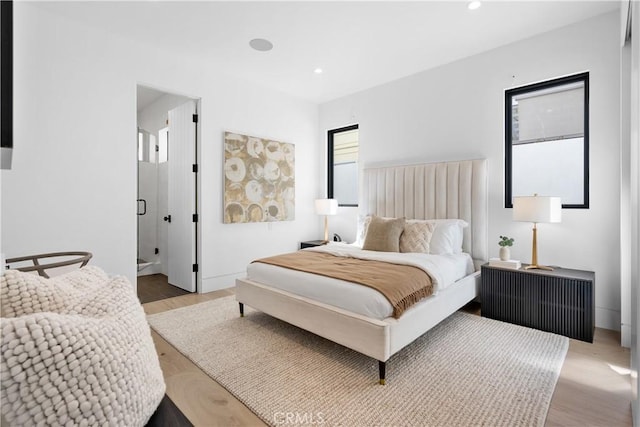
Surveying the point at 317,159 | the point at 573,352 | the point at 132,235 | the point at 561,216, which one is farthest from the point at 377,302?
the point at 317,159

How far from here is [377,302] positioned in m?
2.10

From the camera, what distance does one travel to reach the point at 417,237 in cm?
343

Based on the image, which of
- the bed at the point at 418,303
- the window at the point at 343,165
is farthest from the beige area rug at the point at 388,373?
the window at the point at 343,165

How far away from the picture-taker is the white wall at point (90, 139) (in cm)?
279

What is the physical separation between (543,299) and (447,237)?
100cm

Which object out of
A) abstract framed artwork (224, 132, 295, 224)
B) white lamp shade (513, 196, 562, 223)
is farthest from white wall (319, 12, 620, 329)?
abstract framed artwork (224, 132, 295, 224)

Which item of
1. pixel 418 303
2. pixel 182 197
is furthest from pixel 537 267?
pixel 182 197

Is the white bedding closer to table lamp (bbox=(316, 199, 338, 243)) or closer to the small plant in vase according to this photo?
the small plant in vase

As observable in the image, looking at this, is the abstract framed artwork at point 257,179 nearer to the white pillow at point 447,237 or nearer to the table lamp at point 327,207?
the table lamp at point 327,207

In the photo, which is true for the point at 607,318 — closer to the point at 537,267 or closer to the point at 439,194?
the point at 537,267

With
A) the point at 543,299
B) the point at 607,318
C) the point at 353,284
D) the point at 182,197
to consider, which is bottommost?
the point at 607,318

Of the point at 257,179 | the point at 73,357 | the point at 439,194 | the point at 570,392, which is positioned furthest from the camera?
the point at 257,179

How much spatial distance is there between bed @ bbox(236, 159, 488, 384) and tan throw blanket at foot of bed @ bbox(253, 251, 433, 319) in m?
0.10

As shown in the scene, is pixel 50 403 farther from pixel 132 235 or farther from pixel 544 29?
pixel 544 29
